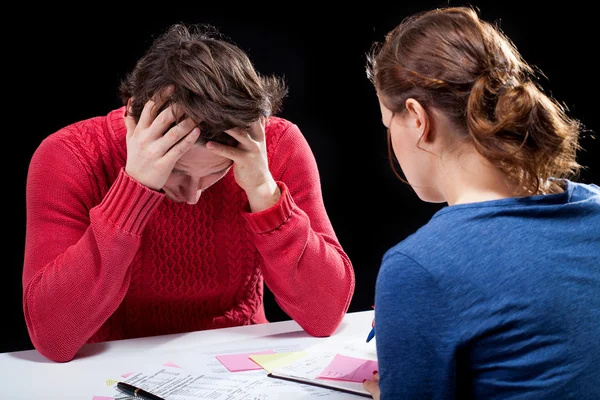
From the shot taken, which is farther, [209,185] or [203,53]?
[209,185]

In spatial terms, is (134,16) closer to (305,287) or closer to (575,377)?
(305,287)

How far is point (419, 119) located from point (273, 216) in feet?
1.93

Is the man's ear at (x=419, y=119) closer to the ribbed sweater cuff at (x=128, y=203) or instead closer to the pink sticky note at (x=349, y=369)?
the pink sticky note at (x=349, y=369)

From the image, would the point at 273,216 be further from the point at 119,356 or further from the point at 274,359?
the point at 119,356

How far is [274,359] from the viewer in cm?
157

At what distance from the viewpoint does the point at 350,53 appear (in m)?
2.86

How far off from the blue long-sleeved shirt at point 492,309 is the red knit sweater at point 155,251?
25.9 inches

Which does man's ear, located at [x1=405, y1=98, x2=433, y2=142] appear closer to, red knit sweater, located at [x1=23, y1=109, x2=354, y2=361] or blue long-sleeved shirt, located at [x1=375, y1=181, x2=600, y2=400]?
blue long-sleeved shirt, located at [x1=375, y1=181, x2=600, y2=400]

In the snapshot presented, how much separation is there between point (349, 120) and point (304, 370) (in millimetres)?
1582

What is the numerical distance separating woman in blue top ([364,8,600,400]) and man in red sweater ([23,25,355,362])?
505mm

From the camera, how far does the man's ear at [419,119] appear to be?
1.22 metres

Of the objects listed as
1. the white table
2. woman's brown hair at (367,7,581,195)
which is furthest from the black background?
woman's brown hair at (367,7,581,195)

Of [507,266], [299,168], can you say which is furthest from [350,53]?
[507,266]

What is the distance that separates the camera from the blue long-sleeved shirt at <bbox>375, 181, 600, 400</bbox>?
1.05 metres
